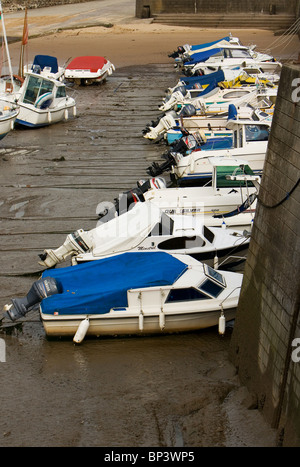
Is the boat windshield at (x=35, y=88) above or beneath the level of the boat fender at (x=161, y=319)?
beneath

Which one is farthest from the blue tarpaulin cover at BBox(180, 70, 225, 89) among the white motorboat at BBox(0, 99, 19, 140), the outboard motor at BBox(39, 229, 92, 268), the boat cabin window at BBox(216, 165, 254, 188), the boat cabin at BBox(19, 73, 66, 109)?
the outboard motor at BBox(39, 229, 92, 268)

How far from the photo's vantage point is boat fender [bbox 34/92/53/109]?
32.3 m

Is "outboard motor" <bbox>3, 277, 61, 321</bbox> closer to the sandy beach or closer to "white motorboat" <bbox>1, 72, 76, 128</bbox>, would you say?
"white motorboat" <bbox>1, 72, 76, 128</bbox>

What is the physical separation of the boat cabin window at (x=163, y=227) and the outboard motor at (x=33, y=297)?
2.72 meters

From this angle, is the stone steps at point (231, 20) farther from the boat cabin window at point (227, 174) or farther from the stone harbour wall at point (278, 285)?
the stone harbour wall at point (278, 285)

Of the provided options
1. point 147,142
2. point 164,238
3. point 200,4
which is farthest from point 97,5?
point 164,238

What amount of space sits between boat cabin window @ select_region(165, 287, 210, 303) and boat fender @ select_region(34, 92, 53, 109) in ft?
64.9

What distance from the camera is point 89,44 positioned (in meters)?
51.0

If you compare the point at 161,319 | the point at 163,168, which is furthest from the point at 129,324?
the point at 163,168

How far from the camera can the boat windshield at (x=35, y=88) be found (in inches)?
1266

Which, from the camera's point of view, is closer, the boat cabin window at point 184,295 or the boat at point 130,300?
the boat at point 130,300

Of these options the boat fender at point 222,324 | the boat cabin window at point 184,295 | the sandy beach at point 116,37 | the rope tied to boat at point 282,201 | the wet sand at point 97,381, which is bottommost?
the sandy beach at point 116,37

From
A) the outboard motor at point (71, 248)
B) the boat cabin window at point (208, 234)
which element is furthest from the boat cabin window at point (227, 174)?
the outboard motor at point (71, 248)

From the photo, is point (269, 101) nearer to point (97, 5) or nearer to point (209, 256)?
point (209, 256)
